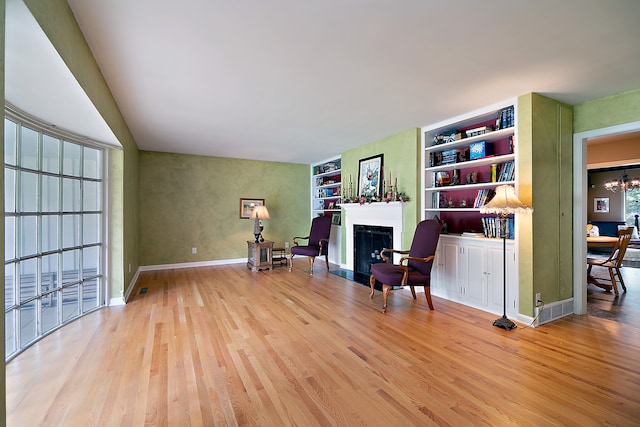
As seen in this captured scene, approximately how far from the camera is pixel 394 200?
448cm

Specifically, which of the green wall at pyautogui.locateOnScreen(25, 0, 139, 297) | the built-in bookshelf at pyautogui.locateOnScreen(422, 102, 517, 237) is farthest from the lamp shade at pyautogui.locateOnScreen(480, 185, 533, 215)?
the green wall at pyautogui.locateOnScreen(25, 0, 139, 297)

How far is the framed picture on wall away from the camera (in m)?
8.51

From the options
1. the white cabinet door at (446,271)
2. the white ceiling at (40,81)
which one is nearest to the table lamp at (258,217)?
the white ceiling at (40,81)

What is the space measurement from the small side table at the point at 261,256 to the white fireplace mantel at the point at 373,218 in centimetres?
161

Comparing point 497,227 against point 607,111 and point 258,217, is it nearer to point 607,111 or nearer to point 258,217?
point 607,111

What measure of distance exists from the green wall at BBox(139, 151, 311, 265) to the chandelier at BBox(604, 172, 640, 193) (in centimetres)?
873

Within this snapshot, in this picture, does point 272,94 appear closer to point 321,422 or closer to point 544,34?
point 544,34

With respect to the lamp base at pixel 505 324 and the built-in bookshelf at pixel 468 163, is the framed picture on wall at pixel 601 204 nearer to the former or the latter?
the built-in bookshelf at pixel 468 163

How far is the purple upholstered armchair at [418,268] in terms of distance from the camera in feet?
11.1

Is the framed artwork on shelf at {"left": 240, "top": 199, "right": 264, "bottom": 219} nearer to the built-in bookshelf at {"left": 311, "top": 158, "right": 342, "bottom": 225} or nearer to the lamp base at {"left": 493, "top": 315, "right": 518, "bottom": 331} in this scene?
the built-in bookshelf at {"left": 311, "top": 158, "right": 342, "bottom": 225}

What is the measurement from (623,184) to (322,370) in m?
10.0

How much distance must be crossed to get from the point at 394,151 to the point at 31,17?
167 inches

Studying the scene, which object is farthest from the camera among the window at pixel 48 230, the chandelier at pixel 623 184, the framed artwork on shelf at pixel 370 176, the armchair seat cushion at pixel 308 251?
the chandelier at pixel 623 184

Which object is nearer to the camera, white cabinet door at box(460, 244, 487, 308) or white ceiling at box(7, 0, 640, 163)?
white ceiling at box(7, 0, 640, 163)
